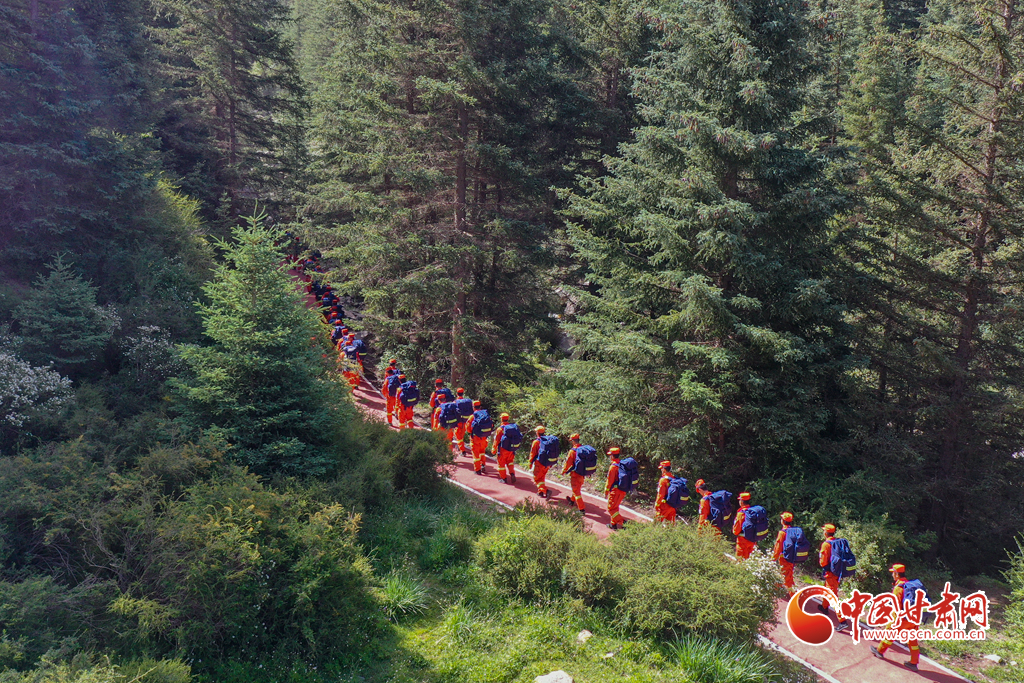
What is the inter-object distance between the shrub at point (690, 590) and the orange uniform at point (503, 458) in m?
4.75

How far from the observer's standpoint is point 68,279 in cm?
1326

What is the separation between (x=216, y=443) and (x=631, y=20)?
673 inches

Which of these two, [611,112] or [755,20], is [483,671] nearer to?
[755,20]

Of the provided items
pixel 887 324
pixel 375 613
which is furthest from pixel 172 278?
pixel 887 324

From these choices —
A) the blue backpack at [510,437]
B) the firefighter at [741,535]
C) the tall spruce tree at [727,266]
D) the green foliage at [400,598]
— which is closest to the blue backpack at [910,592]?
the firefighter at [741,535]

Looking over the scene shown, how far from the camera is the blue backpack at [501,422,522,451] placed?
1333cm

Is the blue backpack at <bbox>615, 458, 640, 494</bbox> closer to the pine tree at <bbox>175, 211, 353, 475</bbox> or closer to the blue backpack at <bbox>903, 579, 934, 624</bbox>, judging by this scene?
the blue backpack at <bbox>903, 579, 934, 624</bbox>

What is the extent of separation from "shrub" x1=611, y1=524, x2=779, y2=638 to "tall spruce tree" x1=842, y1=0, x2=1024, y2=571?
16.8ft

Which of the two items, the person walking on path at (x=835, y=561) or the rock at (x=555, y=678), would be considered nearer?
the rock at (x=555, y=678)

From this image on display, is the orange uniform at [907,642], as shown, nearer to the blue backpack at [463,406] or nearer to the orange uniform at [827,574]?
the orange uniform at [827,574]

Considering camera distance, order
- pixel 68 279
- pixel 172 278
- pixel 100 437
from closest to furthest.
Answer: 1. pixel 100 437
2. pixel 68 279
3. pixel 172 278

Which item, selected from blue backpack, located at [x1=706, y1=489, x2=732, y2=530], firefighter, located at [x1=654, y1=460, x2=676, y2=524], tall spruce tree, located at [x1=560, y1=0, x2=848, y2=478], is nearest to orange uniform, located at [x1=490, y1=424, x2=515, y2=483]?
tall spruce tree, located at [x1=560, y1=0, x2=848, y2=478]

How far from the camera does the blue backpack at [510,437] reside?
525 inches

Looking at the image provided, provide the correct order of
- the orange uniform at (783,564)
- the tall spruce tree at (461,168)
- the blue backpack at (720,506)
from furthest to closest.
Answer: the tall spruce tree at (461,168) < the blue backpack at (720,506) < the orange uniform at (783,564)
